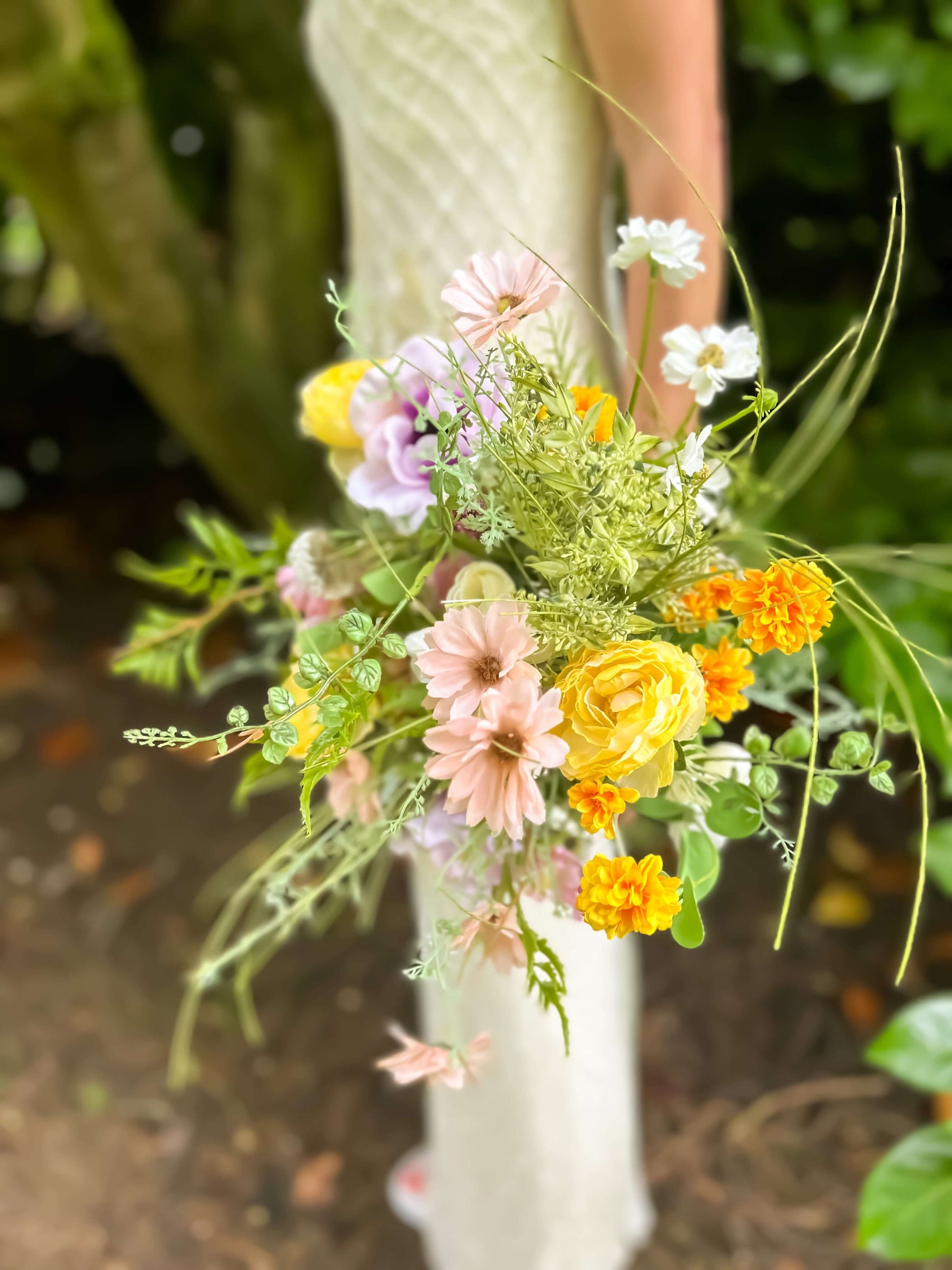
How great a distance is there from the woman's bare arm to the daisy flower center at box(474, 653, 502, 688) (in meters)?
0.21

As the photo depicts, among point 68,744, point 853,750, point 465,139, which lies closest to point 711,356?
point 853,750

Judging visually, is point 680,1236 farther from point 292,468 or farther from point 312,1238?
point 292,468

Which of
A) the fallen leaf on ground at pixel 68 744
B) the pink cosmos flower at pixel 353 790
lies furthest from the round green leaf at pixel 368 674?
the fallen leaf on ground at pixel 68 744

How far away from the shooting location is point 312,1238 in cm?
123

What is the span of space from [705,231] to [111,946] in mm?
1369

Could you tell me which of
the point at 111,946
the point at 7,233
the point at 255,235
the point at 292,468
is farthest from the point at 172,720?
the point at 7,233

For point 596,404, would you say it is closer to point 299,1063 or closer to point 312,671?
point 312,671

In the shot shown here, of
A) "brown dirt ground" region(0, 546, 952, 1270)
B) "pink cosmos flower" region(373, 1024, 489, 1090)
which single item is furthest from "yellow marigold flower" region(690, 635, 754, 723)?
"brown dirt ground" region(0, 546, 952, 1270)

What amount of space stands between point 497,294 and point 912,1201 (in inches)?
38.0

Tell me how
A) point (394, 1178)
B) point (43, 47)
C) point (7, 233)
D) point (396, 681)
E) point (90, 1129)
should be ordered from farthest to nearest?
point (7, 233), point (90, 1129), point (394, 1178), point (43, 47), point (396, 681)

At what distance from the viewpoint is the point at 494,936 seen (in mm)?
490

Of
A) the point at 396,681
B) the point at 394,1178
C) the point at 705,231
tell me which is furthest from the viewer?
the point at 394,1178

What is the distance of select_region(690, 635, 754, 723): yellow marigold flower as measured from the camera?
0.44 metres

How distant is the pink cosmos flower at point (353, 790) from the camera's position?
493mm
